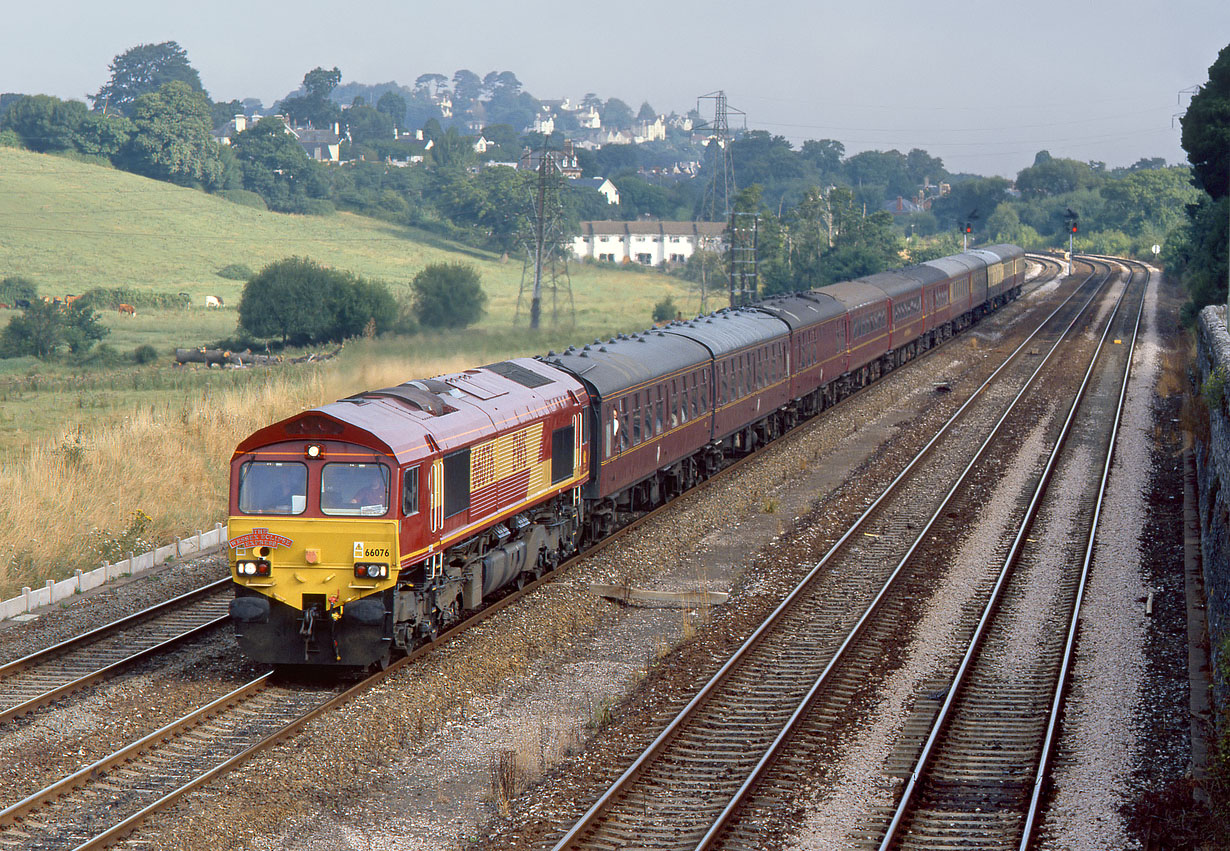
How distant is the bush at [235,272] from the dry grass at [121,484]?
60.4m

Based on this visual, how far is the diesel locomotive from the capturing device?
1506 cm

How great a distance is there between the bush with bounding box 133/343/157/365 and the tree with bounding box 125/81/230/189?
247ft

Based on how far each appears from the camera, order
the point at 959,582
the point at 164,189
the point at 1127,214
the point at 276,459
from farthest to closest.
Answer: the point at 1127,214 → the point at 164,189 → the point at 959,582 → the point at 276,459

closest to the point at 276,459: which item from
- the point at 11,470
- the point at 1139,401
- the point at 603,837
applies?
the point at 603,837

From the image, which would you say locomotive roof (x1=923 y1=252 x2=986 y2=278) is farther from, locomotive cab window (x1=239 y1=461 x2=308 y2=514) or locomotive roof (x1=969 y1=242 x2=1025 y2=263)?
locomotive cab window (x1=239 y1=461 x2=308 y2=514)

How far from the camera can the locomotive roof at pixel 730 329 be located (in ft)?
95.8

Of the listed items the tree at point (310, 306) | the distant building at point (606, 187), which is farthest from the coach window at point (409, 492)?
the distant building at point (606, 187)

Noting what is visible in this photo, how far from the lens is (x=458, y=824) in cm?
1227

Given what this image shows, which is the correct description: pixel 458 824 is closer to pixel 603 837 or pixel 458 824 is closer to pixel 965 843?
pixel 603 837

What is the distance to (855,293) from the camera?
143 ft

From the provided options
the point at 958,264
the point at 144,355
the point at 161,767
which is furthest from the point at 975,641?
the point at 958,264

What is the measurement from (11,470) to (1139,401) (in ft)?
106

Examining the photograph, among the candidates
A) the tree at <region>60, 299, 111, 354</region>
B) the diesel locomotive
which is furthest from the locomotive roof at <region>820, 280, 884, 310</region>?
the tree at <region>60, 299, 111, 354</region>

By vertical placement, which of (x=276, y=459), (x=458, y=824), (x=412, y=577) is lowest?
(x=458, y=824)
